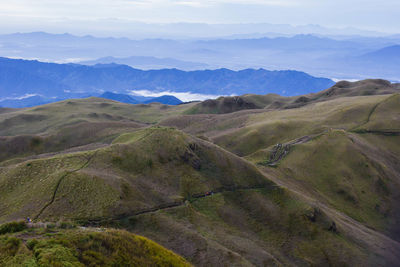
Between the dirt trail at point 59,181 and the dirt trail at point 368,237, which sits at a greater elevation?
the dirt trail at point 59,181

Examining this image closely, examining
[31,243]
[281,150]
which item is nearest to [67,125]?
[281,150]

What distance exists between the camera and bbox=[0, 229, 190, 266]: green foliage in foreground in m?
18.5

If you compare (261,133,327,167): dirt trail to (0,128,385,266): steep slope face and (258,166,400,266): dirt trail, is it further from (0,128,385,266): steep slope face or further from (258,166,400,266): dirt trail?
(0,128,385,266): steep slope face

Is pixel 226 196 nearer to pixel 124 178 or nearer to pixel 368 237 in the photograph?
pixel 124 178

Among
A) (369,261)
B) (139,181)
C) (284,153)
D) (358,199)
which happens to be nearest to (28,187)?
(139,181)

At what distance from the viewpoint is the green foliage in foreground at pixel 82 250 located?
60.7ft

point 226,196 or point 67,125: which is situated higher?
point 226,196

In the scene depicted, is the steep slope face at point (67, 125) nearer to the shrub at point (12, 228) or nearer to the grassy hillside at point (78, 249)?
the shrub at point (12, 228)

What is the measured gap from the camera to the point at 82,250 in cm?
2062

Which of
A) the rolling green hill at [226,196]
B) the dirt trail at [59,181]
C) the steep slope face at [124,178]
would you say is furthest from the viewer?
the steep slope face at [124,178]

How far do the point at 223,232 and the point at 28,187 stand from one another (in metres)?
21.8

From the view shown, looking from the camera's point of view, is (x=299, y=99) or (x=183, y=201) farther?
(x=299, y=99)

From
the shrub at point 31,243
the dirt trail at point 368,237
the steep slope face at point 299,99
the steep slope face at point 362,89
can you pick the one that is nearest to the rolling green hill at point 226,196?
the dirt trail at point 368,237

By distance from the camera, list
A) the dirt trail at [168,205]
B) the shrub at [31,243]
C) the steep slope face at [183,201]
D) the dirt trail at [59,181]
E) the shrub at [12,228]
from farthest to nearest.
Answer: the steep slope face at [183,201] < the dirt trail at [59,181] < the dirt trail at [168,205] < the shrub at [12,228] < the shrub at [31,243]
